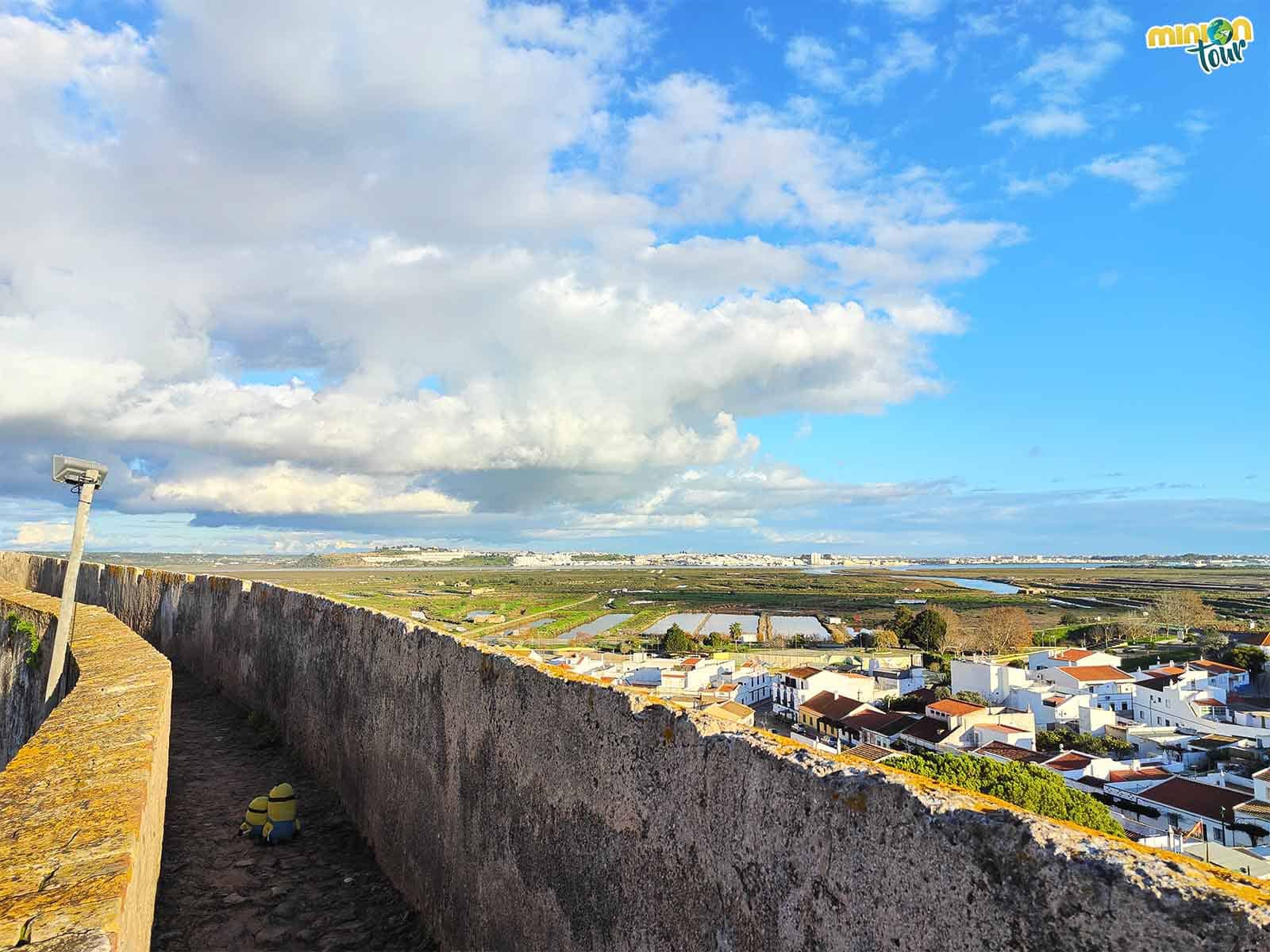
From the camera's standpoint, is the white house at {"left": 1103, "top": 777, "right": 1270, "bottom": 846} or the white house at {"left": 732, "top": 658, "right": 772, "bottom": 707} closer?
the white house at {"left": 1103, "top": 777, "right": 1270, "bottom": 846}

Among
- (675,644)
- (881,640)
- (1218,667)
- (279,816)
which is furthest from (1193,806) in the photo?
(881,640)

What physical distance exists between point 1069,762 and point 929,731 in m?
6.05

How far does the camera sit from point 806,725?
4131 cm

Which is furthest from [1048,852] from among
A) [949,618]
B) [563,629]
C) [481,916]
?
[949,618]

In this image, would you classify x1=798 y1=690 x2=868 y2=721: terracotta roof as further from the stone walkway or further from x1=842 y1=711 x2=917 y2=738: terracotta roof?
the stone walkway

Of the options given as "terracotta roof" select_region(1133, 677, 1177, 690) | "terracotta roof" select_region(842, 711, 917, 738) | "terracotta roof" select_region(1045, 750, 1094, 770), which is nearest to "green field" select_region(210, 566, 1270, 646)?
"terracotta roof" select_region(842, 711, 917, 738)

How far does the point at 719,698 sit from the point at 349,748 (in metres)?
37.0

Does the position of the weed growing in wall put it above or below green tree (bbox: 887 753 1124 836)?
above

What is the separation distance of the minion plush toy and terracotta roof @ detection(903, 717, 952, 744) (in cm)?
3345

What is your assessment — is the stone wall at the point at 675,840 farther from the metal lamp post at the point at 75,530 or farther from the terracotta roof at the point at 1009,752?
the terracotta roof at the point at 1009,752

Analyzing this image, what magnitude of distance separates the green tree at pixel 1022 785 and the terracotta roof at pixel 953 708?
11.7 meters

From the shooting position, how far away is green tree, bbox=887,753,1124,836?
18922 millimetres

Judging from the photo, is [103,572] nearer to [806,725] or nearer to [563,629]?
[806,725]

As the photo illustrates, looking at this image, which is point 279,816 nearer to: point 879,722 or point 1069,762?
point 1069,762
